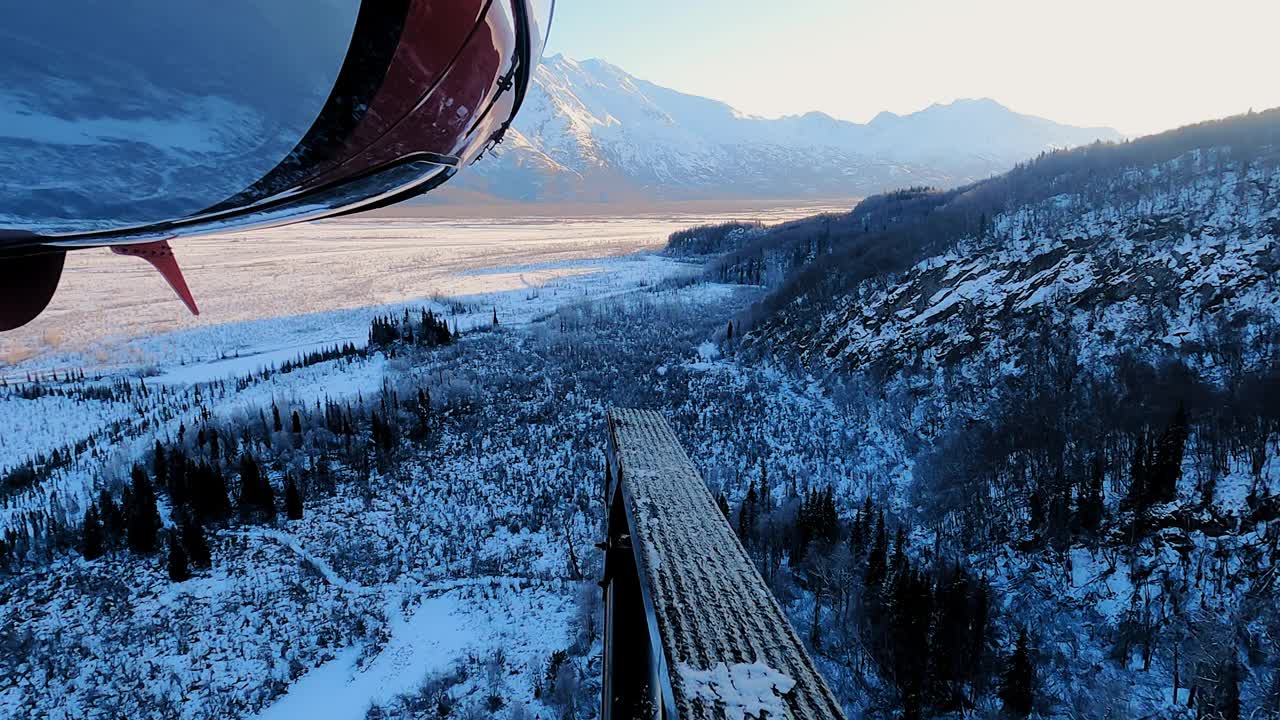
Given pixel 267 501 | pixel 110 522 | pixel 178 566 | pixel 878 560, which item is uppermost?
pixel 110 522

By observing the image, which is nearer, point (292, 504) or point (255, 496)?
point (292, 504)

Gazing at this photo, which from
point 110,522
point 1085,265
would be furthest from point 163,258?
point 1085,265

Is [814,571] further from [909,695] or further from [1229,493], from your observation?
[1229,493]

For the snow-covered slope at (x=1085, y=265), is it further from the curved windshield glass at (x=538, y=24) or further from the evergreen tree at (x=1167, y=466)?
the curved windshield glass at (x=538, y=24)

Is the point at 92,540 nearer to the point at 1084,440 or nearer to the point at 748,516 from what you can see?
the point at 748,516

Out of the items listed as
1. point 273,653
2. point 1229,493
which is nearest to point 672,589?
point 273,653

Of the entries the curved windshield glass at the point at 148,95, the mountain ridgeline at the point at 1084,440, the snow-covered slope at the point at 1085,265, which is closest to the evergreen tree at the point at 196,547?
the mountain ridgeline at the point at 1084,440
